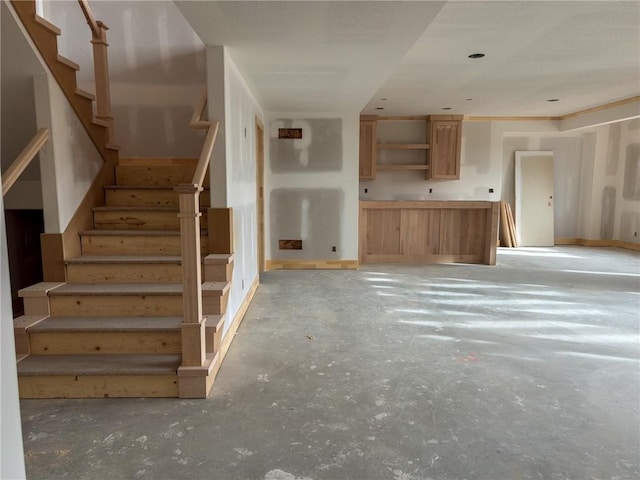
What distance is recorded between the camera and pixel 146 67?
4.82m

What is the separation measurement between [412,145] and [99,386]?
21.7 feet

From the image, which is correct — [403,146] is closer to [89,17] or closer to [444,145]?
[444,145]

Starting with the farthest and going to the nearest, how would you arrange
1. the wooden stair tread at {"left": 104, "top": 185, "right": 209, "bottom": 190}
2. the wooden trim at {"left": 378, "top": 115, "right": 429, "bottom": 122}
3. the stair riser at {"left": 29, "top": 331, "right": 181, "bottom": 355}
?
the wooden trim at {"left": 378, "top": 115, "right": 429, "bottom": 122} → the wooden stair tread at {"left": 104, "top": 185, "right": 209, "bottom": 190} → the stair riser at {"left": 29, "top": 331, "right": 181, "bottom": 355}

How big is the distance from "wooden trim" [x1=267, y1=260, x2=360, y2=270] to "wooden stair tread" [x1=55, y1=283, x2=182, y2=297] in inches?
121

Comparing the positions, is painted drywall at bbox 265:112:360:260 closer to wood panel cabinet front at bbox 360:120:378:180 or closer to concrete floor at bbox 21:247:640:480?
wood panel cabinet front at bbox 360:120:378:180

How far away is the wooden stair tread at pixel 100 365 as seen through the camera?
7.42 ft

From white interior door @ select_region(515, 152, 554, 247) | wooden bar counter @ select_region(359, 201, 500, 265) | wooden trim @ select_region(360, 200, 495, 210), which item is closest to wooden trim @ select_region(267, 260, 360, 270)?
wooden bar counter @ select_region(359, 201, 500, 265)

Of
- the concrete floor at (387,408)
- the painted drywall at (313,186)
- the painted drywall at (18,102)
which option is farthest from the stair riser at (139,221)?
the painted drywall at (313,186)

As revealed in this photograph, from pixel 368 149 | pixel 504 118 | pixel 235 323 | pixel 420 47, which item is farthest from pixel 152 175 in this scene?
pixel 504 118

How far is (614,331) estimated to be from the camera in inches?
134

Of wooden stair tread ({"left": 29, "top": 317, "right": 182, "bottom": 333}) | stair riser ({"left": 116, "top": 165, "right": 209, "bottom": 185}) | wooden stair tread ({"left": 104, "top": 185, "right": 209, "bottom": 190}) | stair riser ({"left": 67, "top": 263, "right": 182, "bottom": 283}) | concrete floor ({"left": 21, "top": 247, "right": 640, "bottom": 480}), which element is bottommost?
concrete floor ({"left": 21, "top": 247, "right": 640, "bottom": 480})

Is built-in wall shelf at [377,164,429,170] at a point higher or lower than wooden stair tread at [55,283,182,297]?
higher

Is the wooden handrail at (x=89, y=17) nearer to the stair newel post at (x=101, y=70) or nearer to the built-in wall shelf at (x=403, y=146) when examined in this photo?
the stair newel post at (x=101, y=70)

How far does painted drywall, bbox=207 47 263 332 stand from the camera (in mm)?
2928
